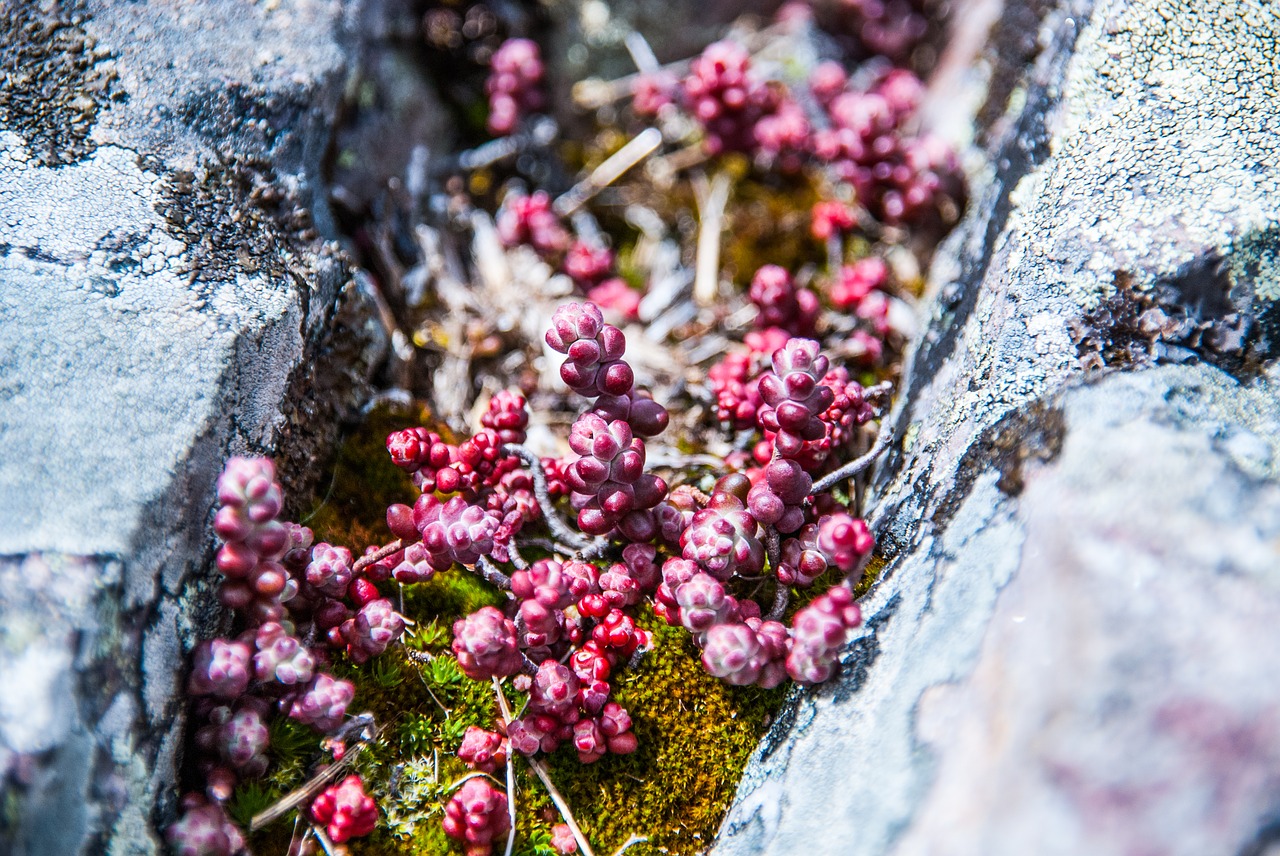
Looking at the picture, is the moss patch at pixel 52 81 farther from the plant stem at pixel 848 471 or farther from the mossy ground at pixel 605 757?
the plant stem at pixel 848 471

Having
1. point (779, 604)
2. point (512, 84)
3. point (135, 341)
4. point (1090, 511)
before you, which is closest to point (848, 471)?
point (779, 604)

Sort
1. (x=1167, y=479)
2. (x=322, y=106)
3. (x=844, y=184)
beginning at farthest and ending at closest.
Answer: (x=844, y=184) < (x=322, y=106) < (x=1167, y=479)

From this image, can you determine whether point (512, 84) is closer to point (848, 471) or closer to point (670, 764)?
point (848, 471)

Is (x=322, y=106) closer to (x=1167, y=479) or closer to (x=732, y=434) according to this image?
(x=732, y=434)

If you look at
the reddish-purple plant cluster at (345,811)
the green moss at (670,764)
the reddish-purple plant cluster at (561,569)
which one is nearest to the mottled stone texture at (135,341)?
the reddish-purple plant cluster at (561,569)

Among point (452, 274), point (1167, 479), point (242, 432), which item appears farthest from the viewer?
point (452, 274)

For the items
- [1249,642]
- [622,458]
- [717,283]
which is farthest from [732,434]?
[1249,642]
